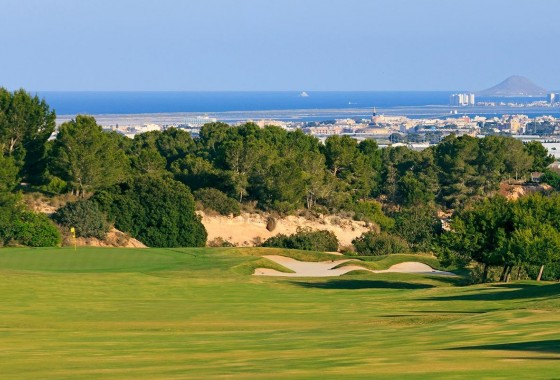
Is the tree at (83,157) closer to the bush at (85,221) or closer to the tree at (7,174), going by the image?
the tree at (7,174)

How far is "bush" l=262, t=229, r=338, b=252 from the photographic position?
52.6m

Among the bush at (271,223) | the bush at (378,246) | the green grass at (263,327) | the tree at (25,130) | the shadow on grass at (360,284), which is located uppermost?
the tree at (25,130)

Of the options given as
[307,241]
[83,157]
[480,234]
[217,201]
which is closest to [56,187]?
[83,157]

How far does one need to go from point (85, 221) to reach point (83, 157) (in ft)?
15.7

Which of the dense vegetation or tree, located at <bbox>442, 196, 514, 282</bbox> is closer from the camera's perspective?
tree, located at <bbox>442, 196, 514, 282</bbox>

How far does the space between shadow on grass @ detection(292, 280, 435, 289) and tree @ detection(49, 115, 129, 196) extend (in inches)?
856

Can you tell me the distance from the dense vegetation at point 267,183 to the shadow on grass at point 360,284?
1607mm

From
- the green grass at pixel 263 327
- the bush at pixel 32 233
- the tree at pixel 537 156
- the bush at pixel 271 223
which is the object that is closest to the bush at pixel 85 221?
the bush at pixel 32 233

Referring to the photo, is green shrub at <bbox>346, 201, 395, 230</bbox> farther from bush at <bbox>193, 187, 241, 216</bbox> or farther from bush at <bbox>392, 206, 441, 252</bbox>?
bush at <bbox>193, 187, 241, 216</bbox>

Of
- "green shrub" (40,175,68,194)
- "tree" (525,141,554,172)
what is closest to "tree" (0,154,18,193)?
"green shrub" (40,175,68,194)

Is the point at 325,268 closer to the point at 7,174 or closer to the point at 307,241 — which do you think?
the point at 307,241

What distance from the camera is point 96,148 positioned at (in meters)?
53.8

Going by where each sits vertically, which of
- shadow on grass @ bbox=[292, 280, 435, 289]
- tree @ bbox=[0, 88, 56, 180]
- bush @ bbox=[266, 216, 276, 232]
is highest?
tree @ bbox=[0, 88, 56, 180]

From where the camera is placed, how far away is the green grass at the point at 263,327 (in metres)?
12.9
